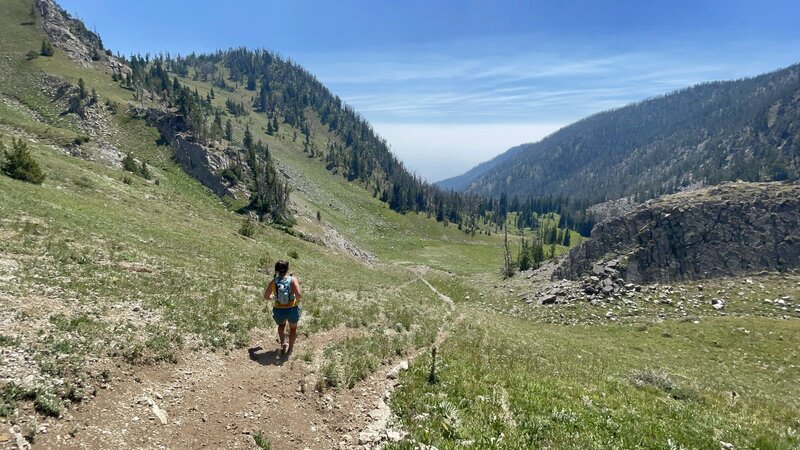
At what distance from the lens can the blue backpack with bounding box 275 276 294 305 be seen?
549 inches

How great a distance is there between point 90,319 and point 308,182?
6896 inches

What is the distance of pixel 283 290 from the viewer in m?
13.9

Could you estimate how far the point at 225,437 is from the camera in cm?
955

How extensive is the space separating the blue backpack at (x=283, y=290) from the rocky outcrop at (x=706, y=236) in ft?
166

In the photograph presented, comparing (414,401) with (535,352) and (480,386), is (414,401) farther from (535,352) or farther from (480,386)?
(535,352)

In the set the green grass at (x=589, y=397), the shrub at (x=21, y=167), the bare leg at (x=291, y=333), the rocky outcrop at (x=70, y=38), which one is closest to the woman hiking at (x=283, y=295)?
the bare leg at (x=291, y=333)

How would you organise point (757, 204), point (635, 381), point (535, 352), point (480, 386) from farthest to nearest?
point (757, 204), point (535, 352), point (635, 381), point (480, 386)

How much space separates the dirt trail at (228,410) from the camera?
8.90 metres

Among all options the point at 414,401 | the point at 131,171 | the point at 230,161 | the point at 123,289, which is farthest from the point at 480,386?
the point at 230,161

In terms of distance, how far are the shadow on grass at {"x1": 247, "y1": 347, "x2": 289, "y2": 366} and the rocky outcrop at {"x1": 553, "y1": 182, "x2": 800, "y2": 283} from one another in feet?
166

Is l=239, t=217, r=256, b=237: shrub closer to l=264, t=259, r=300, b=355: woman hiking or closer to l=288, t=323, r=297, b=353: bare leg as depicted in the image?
l=288, t=323, r=297, b=353: bare leg

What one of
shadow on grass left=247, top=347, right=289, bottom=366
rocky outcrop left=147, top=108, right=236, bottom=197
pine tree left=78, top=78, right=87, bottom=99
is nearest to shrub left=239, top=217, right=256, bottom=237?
rocky outcrop left=147, top=108, right=236, bottom=197

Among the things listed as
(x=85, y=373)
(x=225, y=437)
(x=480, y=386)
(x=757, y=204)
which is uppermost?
(x=757, y=204)

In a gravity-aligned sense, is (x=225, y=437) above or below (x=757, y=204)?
below
